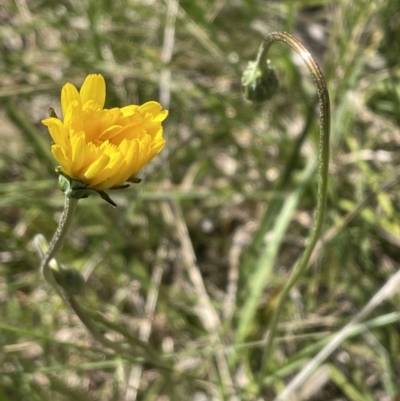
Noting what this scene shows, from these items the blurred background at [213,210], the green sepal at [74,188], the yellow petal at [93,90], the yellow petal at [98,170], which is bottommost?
the blurred background at [213,210]

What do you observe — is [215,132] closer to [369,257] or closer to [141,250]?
[141,250]

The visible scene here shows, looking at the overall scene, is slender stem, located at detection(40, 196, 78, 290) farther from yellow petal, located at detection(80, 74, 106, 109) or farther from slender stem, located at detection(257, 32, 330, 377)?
slender stem, located at detection(257, 32, 330, 377)

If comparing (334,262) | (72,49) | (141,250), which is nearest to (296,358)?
(334,262)

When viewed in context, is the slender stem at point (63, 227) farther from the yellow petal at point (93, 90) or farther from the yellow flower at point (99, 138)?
the yellow petal at point (93, 90)

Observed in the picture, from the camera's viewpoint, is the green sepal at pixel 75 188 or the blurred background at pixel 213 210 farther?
the blurred background at pixel 213 210

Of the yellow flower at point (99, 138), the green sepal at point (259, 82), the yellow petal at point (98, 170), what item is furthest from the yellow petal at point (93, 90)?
the green sepal at point (259, 82)

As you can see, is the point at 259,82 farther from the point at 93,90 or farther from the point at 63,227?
the point at 63,227

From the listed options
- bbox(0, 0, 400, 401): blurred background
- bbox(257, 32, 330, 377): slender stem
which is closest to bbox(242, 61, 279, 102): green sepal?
bbox(257, 32, 330, 377): slender stem
